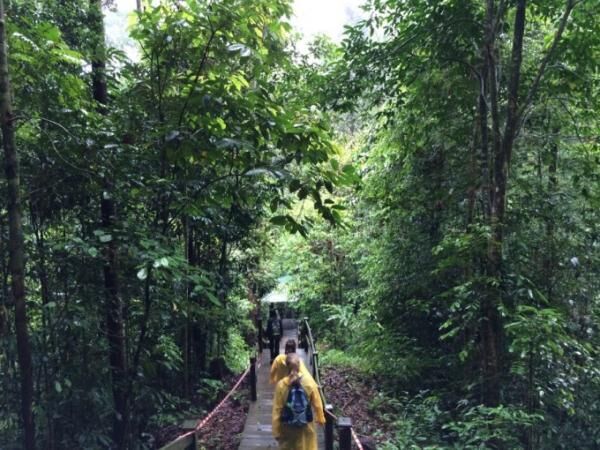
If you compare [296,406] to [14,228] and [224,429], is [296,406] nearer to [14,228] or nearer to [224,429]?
[14,228]

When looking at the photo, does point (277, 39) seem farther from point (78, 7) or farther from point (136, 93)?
point (78, 7)

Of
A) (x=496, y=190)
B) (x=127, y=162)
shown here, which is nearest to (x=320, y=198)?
(x=127, y=162)

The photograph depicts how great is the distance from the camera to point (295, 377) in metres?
4.89

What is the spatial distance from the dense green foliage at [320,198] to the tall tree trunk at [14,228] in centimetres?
29

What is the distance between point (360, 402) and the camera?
9.46 metres

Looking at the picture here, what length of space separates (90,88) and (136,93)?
4.00 feet

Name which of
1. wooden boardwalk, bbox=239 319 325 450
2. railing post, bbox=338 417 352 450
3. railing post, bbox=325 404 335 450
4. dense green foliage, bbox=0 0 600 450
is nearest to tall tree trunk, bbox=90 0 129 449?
dense green foliage, bbox=0 0 600 450

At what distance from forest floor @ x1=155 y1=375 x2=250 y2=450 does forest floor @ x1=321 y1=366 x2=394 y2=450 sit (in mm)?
1711

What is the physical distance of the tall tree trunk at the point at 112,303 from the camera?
4.39 metres

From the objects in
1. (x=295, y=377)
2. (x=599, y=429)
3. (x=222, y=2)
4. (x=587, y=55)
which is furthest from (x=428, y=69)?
(x=599, y=429)

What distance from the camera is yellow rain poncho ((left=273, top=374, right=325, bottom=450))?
4910mm

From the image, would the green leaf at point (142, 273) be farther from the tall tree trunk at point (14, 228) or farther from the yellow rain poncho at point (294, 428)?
the yellow rain poncho at point (294, 428)

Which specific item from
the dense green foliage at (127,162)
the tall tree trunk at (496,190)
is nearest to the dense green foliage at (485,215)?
the tall tree trunk at (496,190)

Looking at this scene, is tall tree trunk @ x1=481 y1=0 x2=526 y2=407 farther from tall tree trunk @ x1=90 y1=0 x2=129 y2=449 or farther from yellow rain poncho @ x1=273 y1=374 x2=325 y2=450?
tall tree trunk @ x1=90 y1=0 x2=129 y2=449
